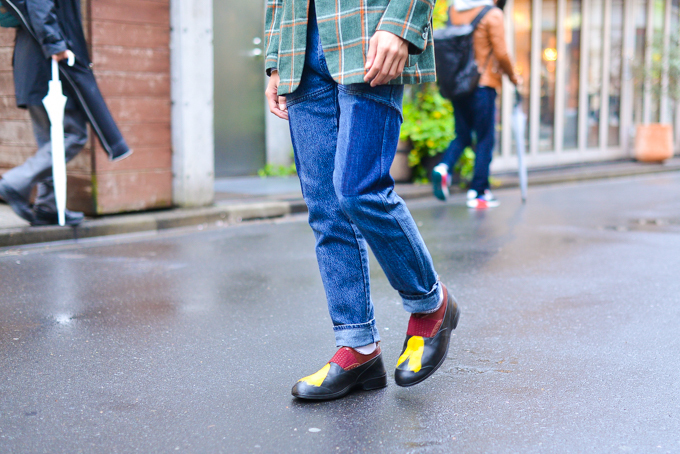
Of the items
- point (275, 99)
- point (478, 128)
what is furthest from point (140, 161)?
point (275, 99)

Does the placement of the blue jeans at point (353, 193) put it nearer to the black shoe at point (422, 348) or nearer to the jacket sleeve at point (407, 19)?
the black shoe at point (422, 348)

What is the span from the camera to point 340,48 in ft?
7.93

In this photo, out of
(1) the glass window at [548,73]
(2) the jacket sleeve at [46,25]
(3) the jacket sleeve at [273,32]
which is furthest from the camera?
(1) the glass window at [548,73]

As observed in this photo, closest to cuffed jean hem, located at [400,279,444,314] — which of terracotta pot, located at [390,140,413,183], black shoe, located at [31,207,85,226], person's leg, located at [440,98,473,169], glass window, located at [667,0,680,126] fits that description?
black shoe, located at [31,207,85,226]

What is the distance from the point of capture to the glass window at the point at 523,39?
12.5 meters

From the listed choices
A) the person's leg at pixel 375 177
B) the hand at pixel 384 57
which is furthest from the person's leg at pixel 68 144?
the hand at pixel 384 57

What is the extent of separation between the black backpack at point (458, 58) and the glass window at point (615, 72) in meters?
8.25

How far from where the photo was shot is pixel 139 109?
6527 mm

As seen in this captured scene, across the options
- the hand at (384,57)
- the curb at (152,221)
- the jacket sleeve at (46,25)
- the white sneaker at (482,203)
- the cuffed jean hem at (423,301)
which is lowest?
the white sneaker at (482,203)

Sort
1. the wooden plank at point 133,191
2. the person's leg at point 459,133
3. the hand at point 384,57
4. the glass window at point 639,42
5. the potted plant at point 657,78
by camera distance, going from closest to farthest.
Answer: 1. the hand at point 384,57
2. the wooden plank at point 133,191
3. the person's leg at point 459,133
4. the potted plant at point 657,78
5. the glass window at point 639,42

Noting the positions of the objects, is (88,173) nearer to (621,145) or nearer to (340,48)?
(340,48)

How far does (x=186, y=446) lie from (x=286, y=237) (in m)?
3.85

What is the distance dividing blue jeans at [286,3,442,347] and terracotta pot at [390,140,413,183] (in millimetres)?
6865

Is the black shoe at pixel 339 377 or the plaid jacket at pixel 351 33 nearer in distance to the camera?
the plaid jacket at pixel 351 33
